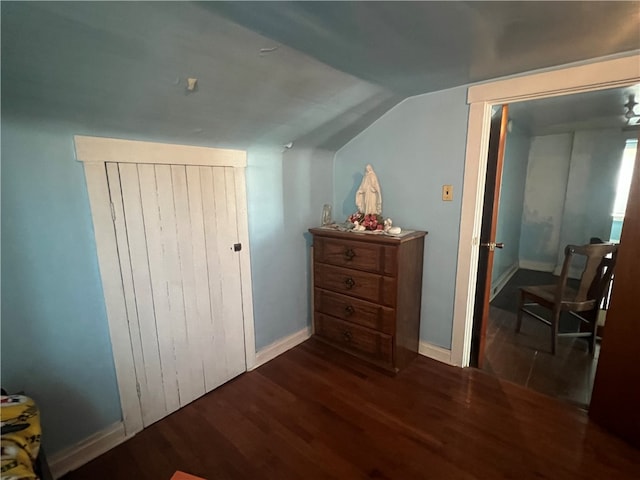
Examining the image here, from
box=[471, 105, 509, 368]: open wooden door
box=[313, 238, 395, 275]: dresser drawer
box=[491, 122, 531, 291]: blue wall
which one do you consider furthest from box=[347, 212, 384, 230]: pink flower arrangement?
box=[491, 122, 531, 291]: blue wall

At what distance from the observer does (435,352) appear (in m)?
2.33

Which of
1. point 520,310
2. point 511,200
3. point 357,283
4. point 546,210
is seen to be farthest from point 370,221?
point 546,210

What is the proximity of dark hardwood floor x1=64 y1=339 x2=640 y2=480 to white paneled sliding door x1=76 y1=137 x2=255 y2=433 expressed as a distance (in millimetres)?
216

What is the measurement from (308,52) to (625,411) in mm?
2390

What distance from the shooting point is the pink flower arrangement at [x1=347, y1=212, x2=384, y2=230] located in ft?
7.18

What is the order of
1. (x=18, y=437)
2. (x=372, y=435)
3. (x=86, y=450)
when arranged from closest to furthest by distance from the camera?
(x=18, y=437) < (x=86, y=450) < (x=372, y=435)

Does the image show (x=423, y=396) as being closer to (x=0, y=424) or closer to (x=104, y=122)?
(x=0, y=424)

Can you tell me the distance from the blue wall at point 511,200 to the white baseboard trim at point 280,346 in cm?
219

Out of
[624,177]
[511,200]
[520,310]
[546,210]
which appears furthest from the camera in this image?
[546,210]

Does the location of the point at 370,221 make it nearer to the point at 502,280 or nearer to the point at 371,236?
the point at 371,236

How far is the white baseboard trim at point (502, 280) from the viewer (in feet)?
11.9

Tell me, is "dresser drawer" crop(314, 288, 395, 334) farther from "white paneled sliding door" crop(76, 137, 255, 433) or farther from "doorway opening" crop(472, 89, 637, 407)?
"doorway opening" crop(472, 89, 637, 407)

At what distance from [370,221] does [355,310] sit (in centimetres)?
67

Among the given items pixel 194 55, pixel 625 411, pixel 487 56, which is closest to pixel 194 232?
pixel 194 55
